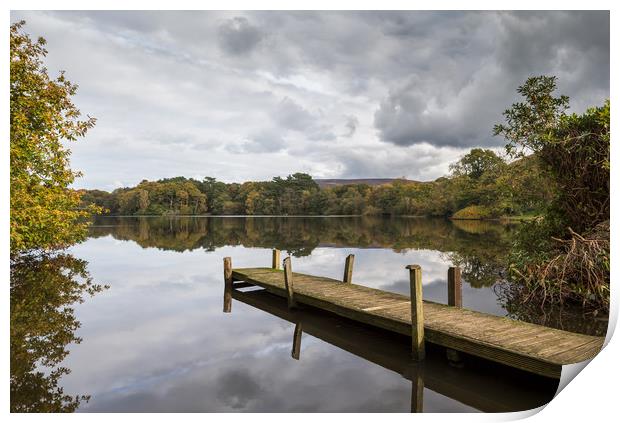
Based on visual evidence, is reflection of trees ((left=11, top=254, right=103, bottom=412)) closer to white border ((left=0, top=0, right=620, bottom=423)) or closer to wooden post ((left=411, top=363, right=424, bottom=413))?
white border ((left=0, top=0, right=620, bottom=423))

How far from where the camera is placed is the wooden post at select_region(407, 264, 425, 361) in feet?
19.8

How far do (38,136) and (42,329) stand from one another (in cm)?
445

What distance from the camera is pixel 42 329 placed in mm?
8023

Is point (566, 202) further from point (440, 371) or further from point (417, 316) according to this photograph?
point (440, 371)

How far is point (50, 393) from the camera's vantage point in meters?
5.39

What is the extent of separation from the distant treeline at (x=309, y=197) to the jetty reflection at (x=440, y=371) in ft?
113

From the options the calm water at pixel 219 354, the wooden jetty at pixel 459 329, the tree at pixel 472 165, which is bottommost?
the calm water at pixel 219 354

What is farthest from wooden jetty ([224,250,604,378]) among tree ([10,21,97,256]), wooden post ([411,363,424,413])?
tree ([10,21,97,256])

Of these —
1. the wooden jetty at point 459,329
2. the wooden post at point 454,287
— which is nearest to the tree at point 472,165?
the wooden jetty at point 459,329

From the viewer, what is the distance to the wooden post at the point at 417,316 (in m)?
6.03

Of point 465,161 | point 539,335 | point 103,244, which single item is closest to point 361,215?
point 465,161

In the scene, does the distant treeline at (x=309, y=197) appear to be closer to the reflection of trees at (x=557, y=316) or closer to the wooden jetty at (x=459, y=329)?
the reflection of trees at (x=557, y=316)

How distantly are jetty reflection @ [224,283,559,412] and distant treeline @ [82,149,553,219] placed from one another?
34.5 meters
